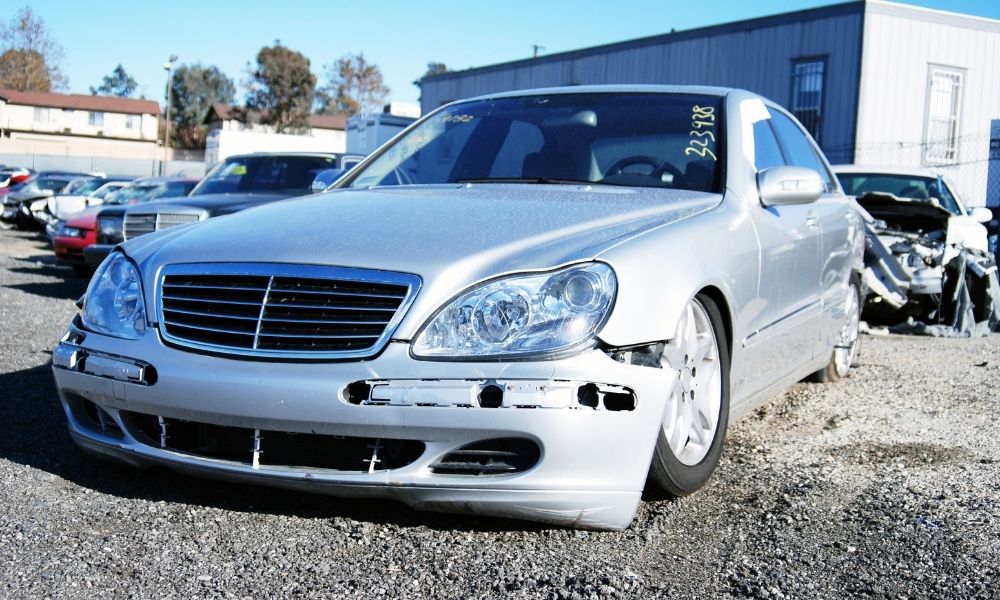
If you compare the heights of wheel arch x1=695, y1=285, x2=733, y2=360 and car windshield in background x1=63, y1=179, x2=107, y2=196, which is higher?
wheel arch x1=695, y1=285, x2=733, y2=360

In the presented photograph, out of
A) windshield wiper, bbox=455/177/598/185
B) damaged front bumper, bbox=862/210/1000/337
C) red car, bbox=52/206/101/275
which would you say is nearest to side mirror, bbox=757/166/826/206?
windshield wiper, bbox=455/177/598/185

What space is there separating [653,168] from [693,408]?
115 centimetres

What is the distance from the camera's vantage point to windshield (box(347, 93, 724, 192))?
4250 millimetres

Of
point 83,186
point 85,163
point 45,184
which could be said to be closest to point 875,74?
point 83,186

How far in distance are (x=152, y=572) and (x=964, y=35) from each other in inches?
860

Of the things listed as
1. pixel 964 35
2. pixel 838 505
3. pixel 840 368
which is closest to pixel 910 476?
pixel 838 505

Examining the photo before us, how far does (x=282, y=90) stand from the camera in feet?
211

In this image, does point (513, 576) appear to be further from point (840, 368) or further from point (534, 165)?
point (840, 368)

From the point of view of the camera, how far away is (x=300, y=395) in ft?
9.55

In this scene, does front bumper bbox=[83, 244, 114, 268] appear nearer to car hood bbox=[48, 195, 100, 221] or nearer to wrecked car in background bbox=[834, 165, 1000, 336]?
wrecked car in background bbox=[834, 165, 1000, 336]

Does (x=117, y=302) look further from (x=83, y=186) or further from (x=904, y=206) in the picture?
(x=83, y=186)

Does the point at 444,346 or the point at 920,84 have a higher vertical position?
the point at 920,84

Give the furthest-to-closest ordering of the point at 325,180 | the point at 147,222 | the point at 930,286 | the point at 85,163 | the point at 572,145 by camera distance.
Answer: the point at 85,163 < the point at 147,222 < the point at 930,286 < the point at 325,180 < the point at 572,145

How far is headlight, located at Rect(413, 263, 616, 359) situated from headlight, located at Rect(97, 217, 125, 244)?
8139mm
